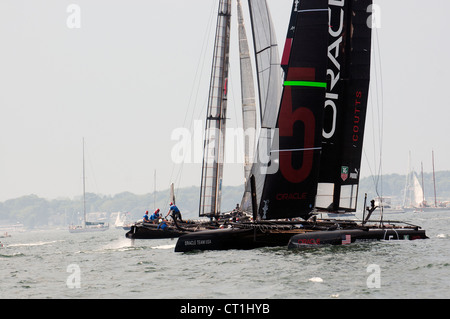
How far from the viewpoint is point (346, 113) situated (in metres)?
27.8

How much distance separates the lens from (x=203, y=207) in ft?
124

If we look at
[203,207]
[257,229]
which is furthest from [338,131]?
[203,207]

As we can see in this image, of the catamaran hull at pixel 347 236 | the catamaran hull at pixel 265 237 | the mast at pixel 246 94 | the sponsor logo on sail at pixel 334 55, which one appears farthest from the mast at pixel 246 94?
the catamaran hull at pixel 347 236

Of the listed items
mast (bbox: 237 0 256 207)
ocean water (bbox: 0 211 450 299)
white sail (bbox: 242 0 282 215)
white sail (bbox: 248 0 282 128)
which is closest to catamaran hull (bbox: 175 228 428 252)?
ocean water (bbox: 0 211 450 299)

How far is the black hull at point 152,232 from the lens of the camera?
127ft

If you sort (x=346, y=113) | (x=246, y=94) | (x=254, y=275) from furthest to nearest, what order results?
1. (x=246, y=94)
2. (x=346, y=113)
3. (x=254, y=275)

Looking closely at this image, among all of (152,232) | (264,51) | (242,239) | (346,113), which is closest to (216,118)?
(264,51)

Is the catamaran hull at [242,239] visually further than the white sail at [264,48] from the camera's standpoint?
No

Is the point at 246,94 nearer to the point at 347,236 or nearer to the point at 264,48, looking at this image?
the point at 264,48

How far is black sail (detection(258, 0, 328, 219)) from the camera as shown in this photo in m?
25.1

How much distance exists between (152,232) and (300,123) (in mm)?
16386

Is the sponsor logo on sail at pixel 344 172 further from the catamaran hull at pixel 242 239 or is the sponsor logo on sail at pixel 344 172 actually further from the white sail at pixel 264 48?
the white sail at pixel 264 48

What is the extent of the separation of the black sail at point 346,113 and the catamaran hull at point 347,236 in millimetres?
2992
